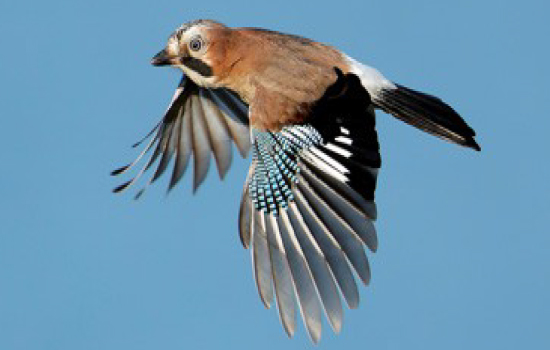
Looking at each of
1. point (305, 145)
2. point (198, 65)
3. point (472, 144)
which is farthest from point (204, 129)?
point (472, 144)

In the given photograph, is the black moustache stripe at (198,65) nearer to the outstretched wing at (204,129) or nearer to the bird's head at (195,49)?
the bird's head at (195,49)

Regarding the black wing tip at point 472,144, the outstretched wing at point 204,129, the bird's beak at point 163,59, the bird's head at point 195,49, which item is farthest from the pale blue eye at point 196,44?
the black wing tip at point 472,144

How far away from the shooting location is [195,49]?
27.3 feet

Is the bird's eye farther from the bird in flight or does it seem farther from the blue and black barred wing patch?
the blue and black barred wing patch

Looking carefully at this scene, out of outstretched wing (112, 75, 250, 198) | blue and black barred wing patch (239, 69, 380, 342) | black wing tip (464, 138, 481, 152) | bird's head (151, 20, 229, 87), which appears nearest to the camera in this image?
blue and black barred wing patch (239, 69, 380, 342)

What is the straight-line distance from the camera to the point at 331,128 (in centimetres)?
763

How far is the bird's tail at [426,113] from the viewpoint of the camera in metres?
7.80

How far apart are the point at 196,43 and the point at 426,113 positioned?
1.62 meters

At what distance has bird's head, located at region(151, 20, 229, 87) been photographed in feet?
27.3

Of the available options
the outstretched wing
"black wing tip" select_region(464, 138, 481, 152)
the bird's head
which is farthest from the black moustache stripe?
"black wing tip" select_region(464, 138, 481, 152)

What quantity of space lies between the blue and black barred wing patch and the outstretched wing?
59.1 inches

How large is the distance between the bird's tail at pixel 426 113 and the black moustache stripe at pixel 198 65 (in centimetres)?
115

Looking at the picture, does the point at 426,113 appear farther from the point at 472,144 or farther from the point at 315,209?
the point at 315,209

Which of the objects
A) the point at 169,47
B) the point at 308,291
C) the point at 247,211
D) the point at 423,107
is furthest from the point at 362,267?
the point at 169,47
